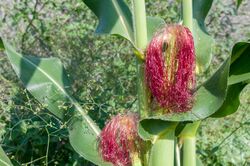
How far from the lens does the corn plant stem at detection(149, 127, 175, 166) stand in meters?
1.83

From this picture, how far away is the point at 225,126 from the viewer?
3.32 m

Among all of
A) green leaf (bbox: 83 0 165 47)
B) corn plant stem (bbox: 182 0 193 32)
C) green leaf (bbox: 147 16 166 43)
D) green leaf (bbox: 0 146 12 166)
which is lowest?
green leaf (bbox: 0 146 12 166)

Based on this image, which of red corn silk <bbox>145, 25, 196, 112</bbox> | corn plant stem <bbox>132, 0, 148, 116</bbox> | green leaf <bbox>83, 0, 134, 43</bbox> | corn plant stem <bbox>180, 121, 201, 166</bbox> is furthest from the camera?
green leaf <bbox>83, 0, 134, 43</bbox>

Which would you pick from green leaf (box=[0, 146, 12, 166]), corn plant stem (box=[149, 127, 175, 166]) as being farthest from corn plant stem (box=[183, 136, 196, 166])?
green leaf (box=[0, 146, 12, 166])

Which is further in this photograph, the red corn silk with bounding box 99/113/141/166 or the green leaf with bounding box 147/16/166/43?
the green leaf with bounding box 147/16/166/43

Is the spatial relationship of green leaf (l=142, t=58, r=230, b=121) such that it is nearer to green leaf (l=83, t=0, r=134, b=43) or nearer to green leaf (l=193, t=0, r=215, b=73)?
green leaf (l=193, t=0, r=215, b=73)

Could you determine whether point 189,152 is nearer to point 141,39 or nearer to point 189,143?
point 189,143

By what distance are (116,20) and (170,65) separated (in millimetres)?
516

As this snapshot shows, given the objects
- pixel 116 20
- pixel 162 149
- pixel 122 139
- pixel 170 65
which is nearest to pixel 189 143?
pixel 162 149

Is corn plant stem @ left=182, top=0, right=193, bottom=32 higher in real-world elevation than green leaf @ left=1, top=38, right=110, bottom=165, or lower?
higher

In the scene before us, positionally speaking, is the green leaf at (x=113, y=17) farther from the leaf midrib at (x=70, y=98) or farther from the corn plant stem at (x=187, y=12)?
the leaf midrib at (x=70, y=98)

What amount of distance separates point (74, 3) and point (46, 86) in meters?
1.01

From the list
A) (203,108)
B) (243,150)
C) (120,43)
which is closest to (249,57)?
(203,108)

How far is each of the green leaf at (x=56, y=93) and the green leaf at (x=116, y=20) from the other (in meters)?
0.33
